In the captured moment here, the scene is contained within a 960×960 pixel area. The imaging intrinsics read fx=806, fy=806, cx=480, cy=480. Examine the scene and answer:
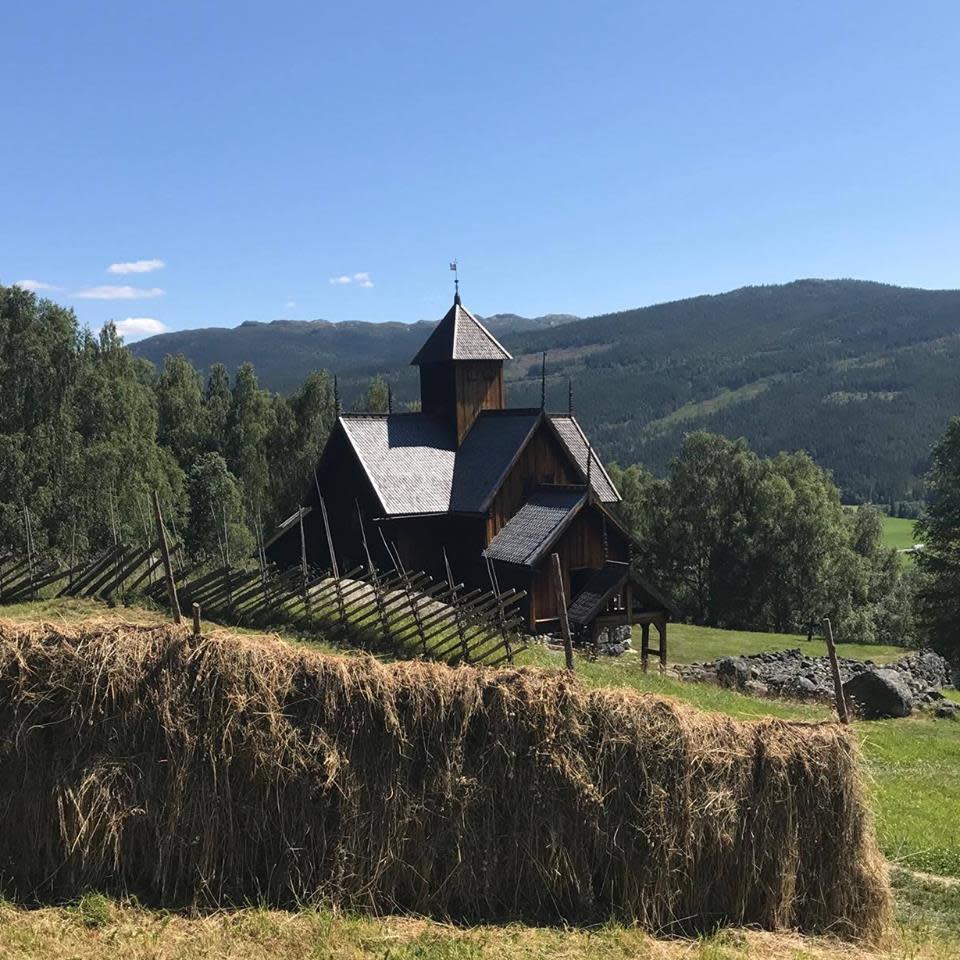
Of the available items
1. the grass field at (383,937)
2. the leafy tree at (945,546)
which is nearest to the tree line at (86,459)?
the grass field at (383,937)

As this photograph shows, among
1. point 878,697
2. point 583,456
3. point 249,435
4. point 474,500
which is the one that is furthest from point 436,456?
point 249,435

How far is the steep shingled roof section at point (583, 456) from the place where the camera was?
29844 mm

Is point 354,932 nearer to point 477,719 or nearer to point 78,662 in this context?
point 477,719

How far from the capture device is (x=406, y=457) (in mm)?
27891

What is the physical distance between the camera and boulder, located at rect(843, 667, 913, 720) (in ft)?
70.0

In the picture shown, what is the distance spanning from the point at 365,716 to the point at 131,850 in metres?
2.43

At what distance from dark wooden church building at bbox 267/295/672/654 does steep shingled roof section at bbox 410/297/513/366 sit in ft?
0.17

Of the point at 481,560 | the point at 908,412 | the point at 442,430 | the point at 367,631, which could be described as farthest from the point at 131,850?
the point at 908,412

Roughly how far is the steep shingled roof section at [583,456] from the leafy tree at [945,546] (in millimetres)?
15007

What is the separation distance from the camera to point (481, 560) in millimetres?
26156

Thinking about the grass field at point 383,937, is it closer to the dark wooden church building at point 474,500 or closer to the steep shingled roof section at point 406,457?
the dark wooden church building at point 474,500

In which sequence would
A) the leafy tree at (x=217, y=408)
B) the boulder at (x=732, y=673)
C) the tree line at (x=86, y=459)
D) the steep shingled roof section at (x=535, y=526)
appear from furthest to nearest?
the leafy tree at (x=217, y=408), the tree line at (x=86, y=459), the steep shingled roof section at (x=535, y=526), the boulder at (x=732, y=673)

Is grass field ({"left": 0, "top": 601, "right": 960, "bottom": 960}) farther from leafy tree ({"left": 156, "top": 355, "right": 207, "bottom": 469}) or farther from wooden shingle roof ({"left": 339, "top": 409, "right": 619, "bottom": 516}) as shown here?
leafy tree ({"left": 156, "top": 355, "right": 207, "bottom": 469})

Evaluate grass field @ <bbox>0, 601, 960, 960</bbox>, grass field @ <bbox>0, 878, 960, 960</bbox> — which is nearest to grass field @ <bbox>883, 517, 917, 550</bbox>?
grass field @ <bbox>0, 601, 960, 960</bbox>
